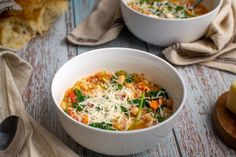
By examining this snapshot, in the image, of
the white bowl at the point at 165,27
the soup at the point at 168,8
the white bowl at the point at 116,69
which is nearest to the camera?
the white bowl at the point at 116,69

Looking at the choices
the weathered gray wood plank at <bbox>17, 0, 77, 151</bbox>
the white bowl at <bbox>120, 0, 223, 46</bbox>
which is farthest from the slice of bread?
the white bowl at <bbox>120, 0, 223, 46</bbox>

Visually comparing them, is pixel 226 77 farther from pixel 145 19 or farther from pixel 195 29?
pixel 145 19

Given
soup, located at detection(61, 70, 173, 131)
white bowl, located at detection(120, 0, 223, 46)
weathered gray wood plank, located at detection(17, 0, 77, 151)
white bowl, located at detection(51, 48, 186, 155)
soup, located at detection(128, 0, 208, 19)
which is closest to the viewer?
white bowl, located at detection(51, 48, 186, 155)

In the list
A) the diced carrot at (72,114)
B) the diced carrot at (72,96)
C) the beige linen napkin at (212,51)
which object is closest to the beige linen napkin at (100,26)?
the beige linen napkin at (212,51)

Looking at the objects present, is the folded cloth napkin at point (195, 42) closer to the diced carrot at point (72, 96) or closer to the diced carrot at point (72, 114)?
the diced carrot at point (72, 96)

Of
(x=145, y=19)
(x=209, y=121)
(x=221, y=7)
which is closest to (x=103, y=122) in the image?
(x=209, y=121)

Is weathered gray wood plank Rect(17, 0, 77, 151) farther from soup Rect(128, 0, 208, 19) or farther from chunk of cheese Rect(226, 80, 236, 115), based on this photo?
chunk of cheese Rect(226, 80, 236, 115)
